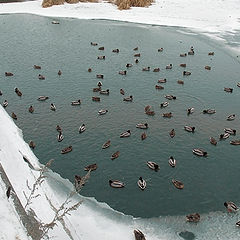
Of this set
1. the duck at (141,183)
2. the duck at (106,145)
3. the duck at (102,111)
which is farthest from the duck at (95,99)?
the duck at (141,183)

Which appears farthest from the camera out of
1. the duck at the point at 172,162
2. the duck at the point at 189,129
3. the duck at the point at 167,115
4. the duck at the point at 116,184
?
the duck at the point at 167,115

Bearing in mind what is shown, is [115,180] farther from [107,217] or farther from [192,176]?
[192,176]

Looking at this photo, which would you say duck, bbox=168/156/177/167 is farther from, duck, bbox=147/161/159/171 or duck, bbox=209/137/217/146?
duck, bbox=209/137/217/146

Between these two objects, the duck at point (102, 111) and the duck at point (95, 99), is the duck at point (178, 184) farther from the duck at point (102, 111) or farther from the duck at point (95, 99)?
the duck at point (95, 99)

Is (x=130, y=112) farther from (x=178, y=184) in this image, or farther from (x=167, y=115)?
(x=178, y=184)

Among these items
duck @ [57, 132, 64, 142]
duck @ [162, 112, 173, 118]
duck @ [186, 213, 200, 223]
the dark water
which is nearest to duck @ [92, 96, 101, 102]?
the dark water

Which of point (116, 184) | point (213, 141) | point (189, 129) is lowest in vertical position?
point (116, 184)

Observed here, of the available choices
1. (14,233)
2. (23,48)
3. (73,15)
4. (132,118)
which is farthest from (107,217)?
(73,15)

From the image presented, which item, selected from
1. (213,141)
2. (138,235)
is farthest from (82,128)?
(138,235)
